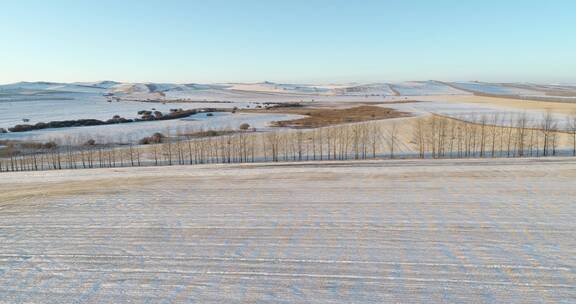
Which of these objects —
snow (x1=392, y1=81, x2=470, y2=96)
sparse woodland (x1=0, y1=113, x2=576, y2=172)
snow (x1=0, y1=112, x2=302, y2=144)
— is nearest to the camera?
sparse woodland (x1=0, y1=113, x2=576, y2=172)

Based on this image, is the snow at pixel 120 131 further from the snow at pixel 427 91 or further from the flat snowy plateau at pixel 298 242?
the snow at pixel 427 91

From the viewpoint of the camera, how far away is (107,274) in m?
7.57

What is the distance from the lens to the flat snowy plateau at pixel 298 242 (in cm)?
684

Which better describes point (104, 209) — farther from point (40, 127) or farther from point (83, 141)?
point (40, 127)

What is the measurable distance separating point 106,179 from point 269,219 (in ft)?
40.3

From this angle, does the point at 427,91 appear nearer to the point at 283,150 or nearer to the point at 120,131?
the point at 283,150

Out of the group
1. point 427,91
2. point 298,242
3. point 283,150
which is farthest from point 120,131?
point 427,91

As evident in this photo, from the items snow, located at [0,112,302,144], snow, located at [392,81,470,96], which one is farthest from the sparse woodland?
snow, located at [392,81,470,96]

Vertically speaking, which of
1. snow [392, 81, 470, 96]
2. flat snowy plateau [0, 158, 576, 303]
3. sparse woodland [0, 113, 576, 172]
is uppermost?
snow [392, 81, 470, 96]

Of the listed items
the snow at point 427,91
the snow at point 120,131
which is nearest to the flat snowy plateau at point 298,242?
the snow at point 120,131

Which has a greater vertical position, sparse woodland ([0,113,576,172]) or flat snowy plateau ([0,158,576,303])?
flat snowy plateau ([0,158,576,303])

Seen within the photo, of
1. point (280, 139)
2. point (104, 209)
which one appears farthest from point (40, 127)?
point (104, 209)

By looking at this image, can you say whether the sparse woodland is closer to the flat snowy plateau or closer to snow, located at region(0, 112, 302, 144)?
snow, located at region(0, 112, 302, 144)

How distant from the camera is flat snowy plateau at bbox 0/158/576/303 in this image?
22.5ft
